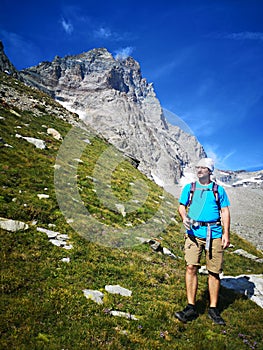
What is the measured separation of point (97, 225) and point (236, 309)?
294 inches

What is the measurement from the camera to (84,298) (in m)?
6.71

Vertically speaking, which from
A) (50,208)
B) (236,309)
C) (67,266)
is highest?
(50,208)

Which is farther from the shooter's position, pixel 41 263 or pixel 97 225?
pixel 97 225

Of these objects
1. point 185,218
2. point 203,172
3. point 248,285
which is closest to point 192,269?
point 185,218

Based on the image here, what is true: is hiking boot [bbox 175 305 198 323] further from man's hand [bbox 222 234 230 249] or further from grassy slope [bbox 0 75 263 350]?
man's hand [bbox 222 234 230 249]

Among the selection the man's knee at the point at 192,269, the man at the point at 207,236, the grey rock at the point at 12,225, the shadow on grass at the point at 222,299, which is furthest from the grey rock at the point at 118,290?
the grey rock at the point at 12,225

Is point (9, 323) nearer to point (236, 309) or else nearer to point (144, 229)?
point (236, 309)

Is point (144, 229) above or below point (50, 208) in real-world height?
below

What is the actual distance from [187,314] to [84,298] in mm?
3146

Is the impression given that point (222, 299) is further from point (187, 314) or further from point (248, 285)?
point (187, 314)

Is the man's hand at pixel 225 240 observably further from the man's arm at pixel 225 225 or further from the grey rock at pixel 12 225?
the grey rock at pixel 12 225

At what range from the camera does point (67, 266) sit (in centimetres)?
825

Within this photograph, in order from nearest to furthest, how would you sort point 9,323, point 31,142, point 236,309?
point 9,323 < point 236,309 < point 31,142

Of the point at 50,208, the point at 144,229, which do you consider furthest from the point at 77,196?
the point at 144,229
